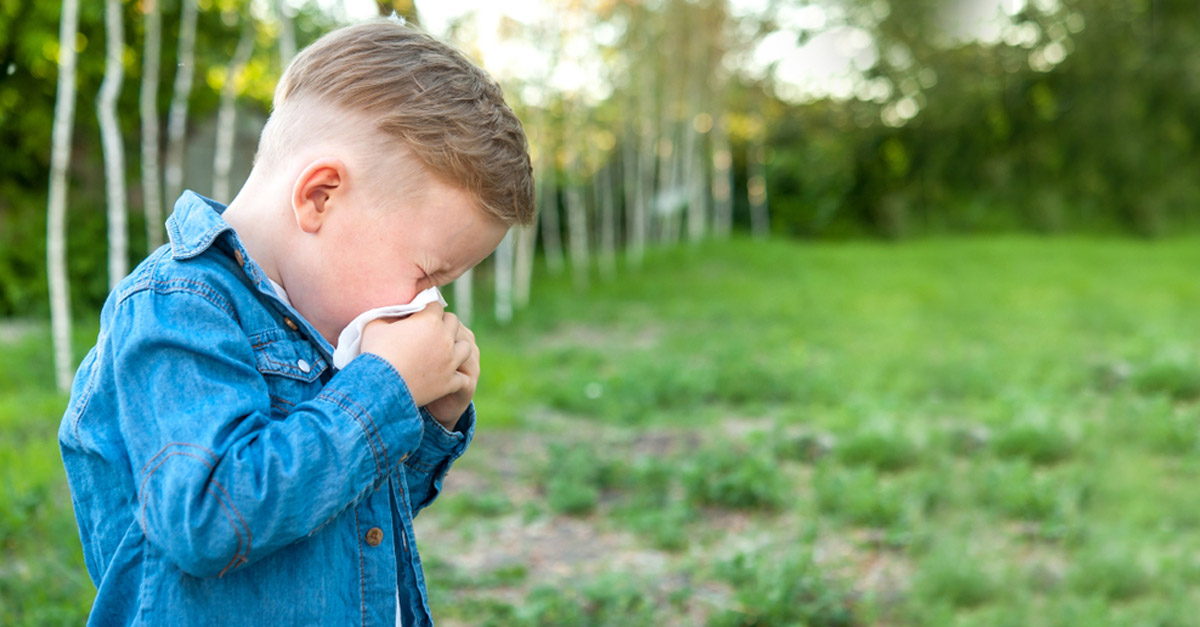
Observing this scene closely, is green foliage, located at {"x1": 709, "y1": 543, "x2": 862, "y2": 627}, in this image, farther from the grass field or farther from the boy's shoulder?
the boy's shoulder

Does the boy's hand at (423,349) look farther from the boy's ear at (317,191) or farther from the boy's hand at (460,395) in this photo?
the boy's ear at (317,191)

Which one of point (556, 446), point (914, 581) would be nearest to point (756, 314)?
point (556, 446)

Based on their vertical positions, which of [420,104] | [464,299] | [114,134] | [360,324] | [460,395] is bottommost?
[464,299]

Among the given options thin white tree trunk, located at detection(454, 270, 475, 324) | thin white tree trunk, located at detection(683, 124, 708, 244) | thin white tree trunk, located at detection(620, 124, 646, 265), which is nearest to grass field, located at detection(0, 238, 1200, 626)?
thin white tree trunk, located at detection(454, 270, 475, 324)

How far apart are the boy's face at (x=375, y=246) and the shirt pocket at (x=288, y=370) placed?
63mm

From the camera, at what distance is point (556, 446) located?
4508mm

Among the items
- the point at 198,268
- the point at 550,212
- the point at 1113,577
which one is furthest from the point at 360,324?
the point at 550,212

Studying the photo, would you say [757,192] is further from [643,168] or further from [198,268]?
[198,268]

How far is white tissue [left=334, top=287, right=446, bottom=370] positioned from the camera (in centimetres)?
112

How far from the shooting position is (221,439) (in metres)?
0.96

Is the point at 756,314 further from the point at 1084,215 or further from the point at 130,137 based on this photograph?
the point at 1084,215

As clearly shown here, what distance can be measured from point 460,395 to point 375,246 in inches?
10.2

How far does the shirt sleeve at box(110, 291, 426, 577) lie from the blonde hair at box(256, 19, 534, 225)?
284mm

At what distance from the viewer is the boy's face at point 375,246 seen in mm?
1129
